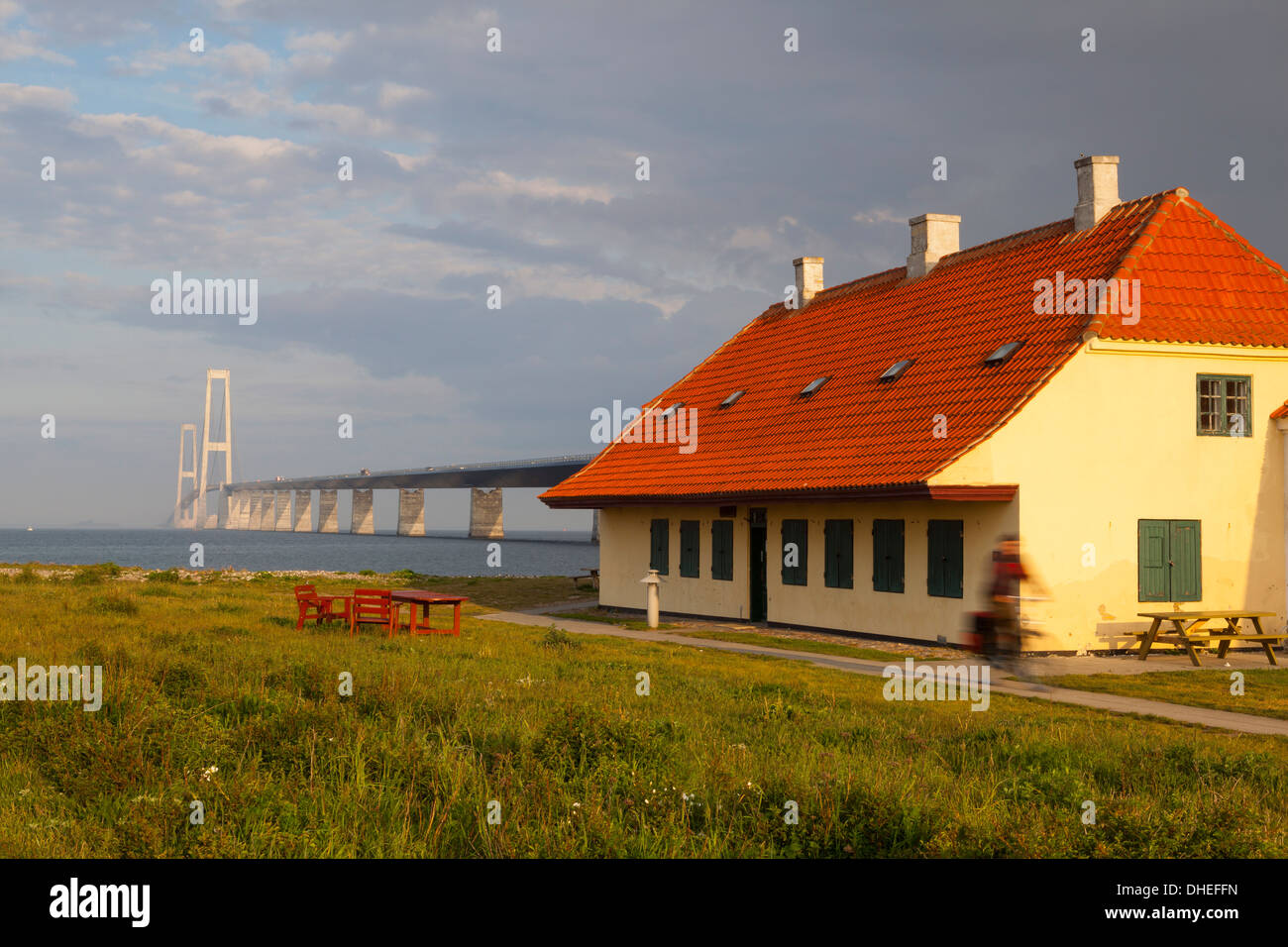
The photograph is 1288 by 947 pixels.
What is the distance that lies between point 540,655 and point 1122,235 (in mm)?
13641

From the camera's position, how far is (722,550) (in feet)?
86.0

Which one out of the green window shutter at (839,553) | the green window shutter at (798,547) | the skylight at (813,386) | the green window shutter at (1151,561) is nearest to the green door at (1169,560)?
the green window shutter at (1151,561)

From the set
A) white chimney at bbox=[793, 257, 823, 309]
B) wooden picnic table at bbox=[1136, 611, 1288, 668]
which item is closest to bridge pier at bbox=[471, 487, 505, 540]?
white chimney at bbox=[793, 257, 823, 309]

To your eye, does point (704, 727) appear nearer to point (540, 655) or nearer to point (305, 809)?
point (305, 809)

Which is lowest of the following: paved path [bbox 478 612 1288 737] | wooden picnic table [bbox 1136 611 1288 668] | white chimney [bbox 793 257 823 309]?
paved path [bbox 478 612 1288 737]

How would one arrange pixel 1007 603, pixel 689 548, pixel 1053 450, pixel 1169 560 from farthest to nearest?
pixel 689 548 → pixel 1169 560 → pixel 1053 450 → pixel 1007 603

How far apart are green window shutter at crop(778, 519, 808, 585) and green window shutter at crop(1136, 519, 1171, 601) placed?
645 cm

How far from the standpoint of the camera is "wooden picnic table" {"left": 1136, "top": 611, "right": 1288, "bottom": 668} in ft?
59.3

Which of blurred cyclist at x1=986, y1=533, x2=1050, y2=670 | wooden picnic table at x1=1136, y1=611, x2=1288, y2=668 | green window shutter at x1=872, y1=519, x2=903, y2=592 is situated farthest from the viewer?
green window shutter at x1=872, y1=519, x2=903, y2=592

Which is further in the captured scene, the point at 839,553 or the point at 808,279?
the point at 808,279

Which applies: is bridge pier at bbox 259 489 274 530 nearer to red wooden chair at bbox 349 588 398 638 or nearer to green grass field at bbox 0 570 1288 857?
red wooden chair at bbox 349 588 398 638

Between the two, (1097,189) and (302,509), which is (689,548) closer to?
(1097,189)

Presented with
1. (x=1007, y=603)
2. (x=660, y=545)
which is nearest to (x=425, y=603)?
(x=660, y=545)

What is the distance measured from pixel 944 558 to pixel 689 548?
803 cm
